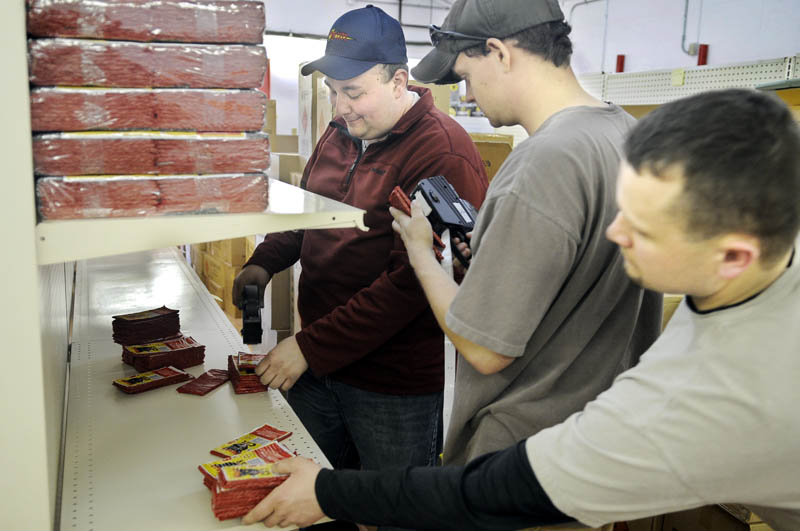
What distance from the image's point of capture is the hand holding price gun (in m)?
1.55

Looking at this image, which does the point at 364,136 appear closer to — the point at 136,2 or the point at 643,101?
the point at 136,2

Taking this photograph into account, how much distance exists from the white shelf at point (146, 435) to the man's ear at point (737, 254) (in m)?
0.98

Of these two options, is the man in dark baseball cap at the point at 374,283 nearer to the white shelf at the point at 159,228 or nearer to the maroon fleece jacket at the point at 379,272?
the maroon fleece jacket at the point at 379,272

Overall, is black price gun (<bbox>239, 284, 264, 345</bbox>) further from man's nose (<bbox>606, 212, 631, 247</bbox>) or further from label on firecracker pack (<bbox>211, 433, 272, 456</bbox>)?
man's nose (<bbox>606, 212, 631, 247</bbox>)

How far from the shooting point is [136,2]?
105cm

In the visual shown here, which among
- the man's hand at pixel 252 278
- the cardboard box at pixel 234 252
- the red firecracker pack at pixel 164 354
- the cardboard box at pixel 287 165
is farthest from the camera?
the cardboard box at pixel 234 252

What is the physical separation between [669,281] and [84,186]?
37.6 inches

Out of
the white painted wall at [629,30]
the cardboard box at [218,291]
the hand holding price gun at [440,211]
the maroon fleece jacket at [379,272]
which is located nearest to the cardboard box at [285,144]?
the cardboard box at [218,291]

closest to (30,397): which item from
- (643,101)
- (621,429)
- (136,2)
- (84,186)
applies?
(84,186)

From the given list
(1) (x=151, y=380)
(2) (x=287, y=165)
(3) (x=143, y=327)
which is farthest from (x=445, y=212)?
(2) (x=287, y=165)

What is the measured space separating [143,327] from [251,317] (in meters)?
0.56

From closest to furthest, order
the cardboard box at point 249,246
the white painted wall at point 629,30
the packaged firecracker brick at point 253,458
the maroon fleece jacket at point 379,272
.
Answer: the packaged firecracker brick at point 253,458 < the maroon fleece jacket at point 379,272 < the cardboard box at point 249,246 < the white painted wall at point 629,30

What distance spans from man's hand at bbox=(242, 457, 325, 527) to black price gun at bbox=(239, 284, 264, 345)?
1.93ft

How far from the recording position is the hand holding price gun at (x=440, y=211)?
1.55 m
